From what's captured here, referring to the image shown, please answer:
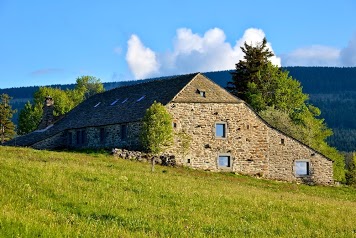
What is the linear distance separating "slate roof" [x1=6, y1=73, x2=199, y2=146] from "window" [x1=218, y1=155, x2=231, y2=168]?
7.45 m

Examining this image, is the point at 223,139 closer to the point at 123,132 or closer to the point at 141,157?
the point at 141,157

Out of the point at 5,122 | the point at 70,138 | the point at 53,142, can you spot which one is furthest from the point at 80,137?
the point at 5,122

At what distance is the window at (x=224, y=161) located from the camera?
162 feet

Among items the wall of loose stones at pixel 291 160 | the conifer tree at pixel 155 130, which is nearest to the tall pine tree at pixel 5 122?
the wall of loose stones at pixel 291 160

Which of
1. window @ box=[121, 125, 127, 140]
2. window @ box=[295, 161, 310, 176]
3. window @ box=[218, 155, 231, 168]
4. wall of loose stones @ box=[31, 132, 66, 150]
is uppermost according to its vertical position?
window @ box=[121, 125, 127, 140]

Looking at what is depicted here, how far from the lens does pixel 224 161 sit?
49531 millimetres

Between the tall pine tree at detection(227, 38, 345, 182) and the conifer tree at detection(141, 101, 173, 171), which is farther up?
the tall pine tree at detection(227, 38, 345, 182)

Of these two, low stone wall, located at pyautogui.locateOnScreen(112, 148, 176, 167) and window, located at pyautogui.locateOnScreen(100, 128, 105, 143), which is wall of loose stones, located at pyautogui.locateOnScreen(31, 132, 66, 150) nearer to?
window, located at pyautogui.locateOnScreen(100, 128, 105, 143)

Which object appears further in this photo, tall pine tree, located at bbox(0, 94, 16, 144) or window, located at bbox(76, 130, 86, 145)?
tall pine tree, located at bbox(0, 94, 16, 144)

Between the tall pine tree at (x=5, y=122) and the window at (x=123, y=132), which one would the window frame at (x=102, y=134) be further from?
the tall pine tree at (x=5, y=122)

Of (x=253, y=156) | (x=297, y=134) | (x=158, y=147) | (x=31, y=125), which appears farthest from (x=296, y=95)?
(x=31, y=125)

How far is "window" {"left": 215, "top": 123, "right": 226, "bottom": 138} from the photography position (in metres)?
49.3

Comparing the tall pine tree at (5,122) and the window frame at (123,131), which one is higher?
the tall pine tree at (5,122)

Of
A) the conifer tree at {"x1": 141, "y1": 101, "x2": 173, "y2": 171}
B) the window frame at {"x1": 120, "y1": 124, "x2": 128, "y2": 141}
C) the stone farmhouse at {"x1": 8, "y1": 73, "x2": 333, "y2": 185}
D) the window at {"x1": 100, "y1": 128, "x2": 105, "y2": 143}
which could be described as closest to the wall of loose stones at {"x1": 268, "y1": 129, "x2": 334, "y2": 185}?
the stone farmhouse at {"x1": 8, "y1": 73, "x2": 333, "y2": 185}
